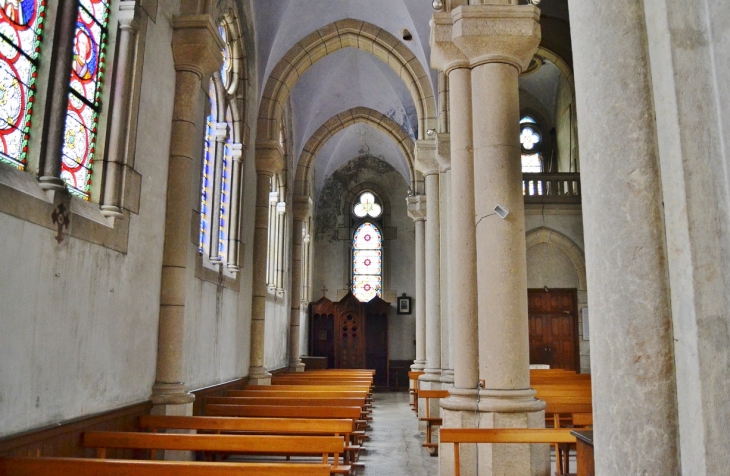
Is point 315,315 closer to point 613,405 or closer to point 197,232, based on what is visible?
point 197,232

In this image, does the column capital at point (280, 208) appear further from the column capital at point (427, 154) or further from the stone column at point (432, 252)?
the column capital at point (427, 154)

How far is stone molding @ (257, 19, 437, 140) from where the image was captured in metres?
11.3

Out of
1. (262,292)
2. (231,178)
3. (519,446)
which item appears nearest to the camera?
(519,446)

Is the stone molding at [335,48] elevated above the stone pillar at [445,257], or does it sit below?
above

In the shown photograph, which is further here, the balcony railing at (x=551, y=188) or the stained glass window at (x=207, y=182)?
the balcony railing at (x=551, y=188)

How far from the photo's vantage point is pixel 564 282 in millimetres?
14344

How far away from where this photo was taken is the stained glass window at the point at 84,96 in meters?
5.29

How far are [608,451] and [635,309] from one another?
1.76 feet

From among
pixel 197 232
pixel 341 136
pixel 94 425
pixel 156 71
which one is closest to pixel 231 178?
pixel 197 232

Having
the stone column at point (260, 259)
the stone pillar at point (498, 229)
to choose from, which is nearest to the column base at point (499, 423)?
the stone pillar at point (498, 229)

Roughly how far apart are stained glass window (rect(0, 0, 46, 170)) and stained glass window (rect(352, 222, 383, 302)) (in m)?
17.3

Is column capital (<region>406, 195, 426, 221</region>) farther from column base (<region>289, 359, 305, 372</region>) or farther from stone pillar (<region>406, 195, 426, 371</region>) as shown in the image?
column base (<region>289, 359, 305, 372</region>)

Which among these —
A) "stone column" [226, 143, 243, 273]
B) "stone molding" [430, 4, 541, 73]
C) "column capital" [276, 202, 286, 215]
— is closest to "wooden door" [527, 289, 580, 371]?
"column capital" [276, 202, 286, 215]

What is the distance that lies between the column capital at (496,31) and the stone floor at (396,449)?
4.29m
